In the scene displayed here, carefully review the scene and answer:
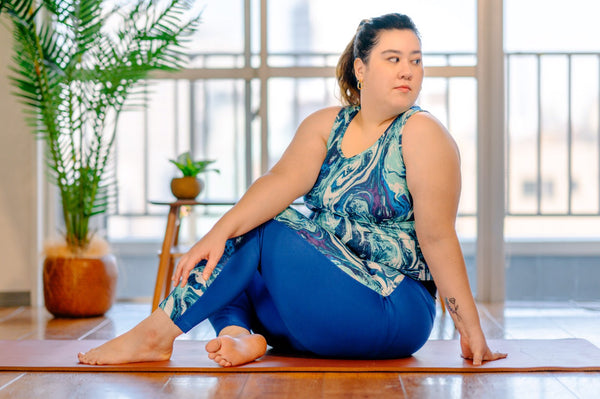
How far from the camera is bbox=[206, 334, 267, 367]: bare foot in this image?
6.42ft

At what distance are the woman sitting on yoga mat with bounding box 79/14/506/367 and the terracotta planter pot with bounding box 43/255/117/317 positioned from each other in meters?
1.21

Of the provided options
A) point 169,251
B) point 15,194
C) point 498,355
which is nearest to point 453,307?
point 498,355

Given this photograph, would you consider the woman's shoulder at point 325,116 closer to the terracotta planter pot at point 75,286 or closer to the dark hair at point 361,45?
the dark hair at point 361,45

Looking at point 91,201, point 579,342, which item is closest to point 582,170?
point 579,342

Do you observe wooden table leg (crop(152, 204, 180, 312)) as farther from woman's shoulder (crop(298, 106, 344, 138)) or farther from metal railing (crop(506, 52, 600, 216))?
metal railing (crop(506, 52, 600, 216))

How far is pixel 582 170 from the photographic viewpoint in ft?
15.8

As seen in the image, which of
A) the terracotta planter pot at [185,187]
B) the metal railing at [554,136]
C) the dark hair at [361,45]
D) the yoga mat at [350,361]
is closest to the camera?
the yoga mat at [350,361]

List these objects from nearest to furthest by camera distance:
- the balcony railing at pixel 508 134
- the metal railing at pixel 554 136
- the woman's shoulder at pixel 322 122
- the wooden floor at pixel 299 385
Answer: the wooden floor at pixel 299 385 < the woman's shoulder at pixel 322 122 < the balcony railing at pixel 508 134 < the metal railing at pixel 554 136

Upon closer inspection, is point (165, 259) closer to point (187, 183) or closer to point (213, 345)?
point (187, 183)

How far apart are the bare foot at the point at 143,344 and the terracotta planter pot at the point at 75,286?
3.95 ft

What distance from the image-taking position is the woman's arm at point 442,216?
1.95 metres

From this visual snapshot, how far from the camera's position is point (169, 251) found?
3156 mm

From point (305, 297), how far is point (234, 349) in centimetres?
23

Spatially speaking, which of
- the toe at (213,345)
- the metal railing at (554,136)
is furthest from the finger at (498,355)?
the metal railing at (554,136)
